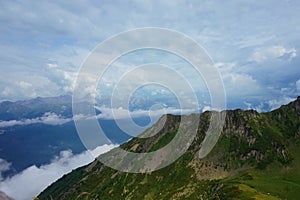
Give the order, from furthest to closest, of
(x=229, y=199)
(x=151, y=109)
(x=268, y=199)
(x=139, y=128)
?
(x=229, y=199) → (x=268, y=199) → (x=151, y=109) → (x=139, y=128)

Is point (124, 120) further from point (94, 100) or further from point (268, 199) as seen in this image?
point (268, 199)

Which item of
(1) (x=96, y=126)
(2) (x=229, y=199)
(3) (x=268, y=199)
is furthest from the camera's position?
(2) (x=229, y=199)

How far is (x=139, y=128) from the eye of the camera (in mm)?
65375

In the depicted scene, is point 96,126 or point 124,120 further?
point 124,120

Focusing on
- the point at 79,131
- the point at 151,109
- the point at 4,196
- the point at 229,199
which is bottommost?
the point at 229,199

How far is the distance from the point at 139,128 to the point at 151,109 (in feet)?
58.4

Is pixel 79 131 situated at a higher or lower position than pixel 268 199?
higher

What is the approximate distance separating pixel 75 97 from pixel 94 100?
54.3ft

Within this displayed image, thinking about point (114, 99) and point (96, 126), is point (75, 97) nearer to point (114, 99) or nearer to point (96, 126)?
point (96, 126)

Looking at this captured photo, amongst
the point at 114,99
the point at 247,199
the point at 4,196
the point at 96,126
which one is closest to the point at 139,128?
the point at 114,99

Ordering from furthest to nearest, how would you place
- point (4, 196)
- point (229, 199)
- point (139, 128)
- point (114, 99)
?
point (229, 199) < point (139, 128) < point (114, 99) < point (4, 196)

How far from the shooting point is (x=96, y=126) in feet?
142

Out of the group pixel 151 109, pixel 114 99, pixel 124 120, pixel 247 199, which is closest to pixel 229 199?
pixel 247 199

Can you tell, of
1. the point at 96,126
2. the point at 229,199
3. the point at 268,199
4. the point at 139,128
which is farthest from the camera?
the point at 229,199
